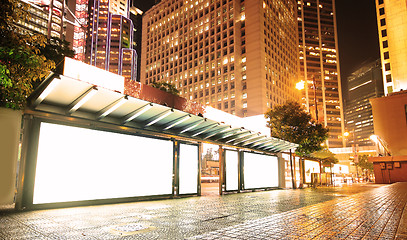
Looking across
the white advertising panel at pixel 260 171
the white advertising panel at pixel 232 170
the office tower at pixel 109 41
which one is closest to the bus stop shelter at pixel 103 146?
the white advertising panel at pixel 232 170

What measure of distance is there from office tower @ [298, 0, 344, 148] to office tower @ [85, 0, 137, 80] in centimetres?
9960

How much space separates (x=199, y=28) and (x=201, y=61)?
47.1ft

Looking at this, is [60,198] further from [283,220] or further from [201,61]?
[201,61]

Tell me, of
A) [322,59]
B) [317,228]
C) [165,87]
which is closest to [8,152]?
[317,228]

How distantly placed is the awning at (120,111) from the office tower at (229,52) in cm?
7897

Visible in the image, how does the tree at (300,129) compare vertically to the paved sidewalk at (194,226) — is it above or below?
above

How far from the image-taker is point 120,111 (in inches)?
Answer: 380

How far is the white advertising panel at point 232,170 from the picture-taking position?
14.6 m

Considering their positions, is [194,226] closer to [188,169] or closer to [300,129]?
[188,169]

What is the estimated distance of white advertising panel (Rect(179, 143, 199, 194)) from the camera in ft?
40.0

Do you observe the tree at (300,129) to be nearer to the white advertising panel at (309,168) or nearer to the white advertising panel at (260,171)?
the white advertising panel at (309,168)

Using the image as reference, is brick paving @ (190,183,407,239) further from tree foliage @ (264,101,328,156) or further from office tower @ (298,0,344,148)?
office tower @ (298,0,344,148)

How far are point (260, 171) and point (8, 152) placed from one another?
1362cm

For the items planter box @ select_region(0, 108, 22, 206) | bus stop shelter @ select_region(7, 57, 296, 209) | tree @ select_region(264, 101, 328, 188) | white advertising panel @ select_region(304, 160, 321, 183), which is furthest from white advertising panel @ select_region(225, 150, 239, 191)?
white advertising panel @ select_region(304, 160, 321, 183)
